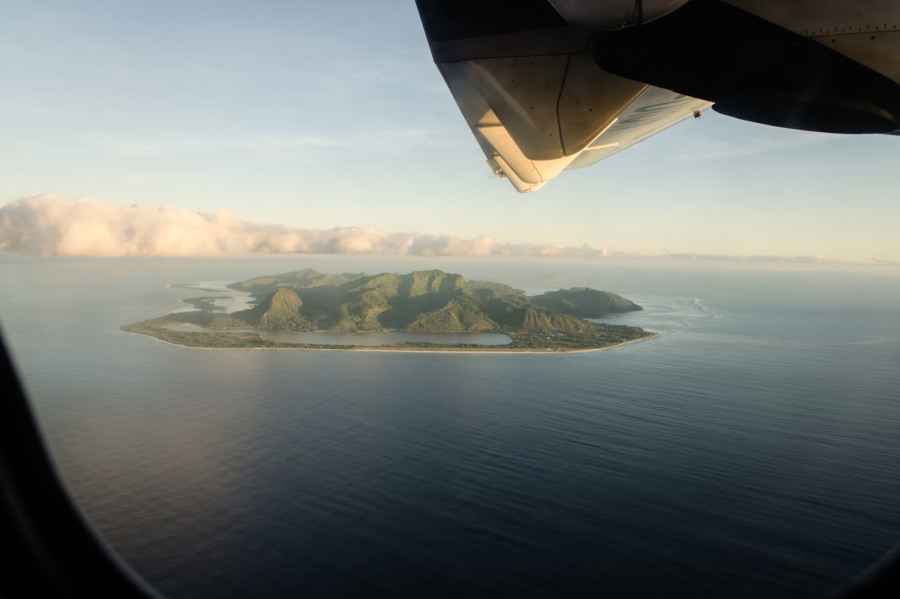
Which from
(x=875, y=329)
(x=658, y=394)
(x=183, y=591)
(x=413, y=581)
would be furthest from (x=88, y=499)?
(x=875, y=329)

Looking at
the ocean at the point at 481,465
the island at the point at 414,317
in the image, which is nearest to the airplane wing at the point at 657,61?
the ocean at the point at 481,465

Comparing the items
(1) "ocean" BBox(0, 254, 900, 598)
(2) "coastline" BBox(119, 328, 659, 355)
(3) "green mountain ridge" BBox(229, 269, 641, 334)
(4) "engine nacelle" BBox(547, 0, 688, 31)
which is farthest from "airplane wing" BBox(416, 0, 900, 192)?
(3) "green mountain ridge" BBox(229, 269, 641, 334)

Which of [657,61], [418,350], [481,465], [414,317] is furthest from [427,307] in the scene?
[657,61]

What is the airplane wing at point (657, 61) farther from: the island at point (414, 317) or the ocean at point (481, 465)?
the island at point (414, 317)

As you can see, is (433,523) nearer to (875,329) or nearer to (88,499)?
(88,499)

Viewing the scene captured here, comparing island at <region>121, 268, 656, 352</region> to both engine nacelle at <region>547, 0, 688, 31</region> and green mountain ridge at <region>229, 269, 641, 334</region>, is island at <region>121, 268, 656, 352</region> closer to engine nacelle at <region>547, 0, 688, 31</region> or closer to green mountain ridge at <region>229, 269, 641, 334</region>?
green mountain ridge at <region>229, 269, 641, 334</region>

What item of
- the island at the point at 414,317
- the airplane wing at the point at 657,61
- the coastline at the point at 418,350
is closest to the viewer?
the airplane wing at the point at 657,61
